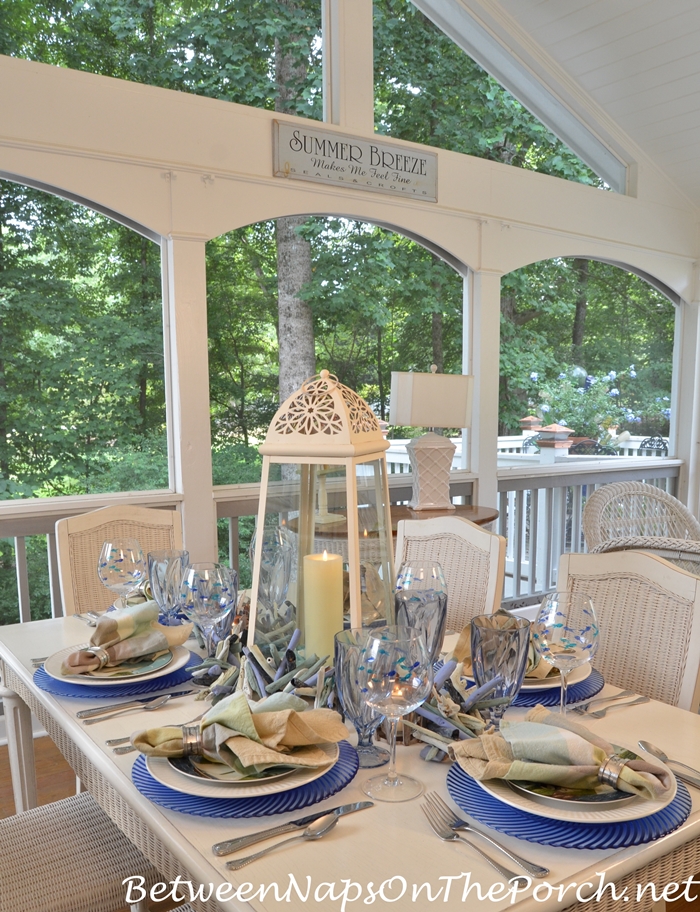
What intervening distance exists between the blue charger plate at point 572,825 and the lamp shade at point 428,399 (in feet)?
8.21

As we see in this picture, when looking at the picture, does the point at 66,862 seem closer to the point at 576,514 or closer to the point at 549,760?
the point at 549,760

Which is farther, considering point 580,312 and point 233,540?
point 580,312

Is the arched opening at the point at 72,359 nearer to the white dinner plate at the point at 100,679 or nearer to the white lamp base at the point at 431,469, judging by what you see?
the white lamp base at the point at 431,469

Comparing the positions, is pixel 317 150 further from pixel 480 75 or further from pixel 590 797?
pixel 590 797

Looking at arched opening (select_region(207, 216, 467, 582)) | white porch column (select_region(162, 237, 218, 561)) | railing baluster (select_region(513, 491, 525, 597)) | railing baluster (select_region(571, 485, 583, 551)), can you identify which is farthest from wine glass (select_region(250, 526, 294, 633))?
railing baluster (select_region(571, 485, 583, 551))

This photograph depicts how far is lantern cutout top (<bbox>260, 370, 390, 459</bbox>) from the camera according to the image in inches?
58.4

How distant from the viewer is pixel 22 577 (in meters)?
3.21

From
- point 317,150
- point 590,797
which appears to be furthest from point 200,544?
point 590,797

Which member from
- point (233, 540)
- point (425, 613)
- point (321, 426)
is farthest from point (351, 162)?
point (425, 613)

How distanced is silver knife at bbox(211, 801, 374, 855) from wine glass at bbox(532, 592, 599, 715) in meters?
0.48

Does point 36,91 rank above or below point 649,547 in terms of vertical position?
above

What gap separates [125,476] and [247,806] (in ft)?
8.78

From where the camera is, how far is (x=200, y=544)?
3.46 meters

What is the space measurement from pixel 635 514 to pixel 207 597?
9.66 ft
